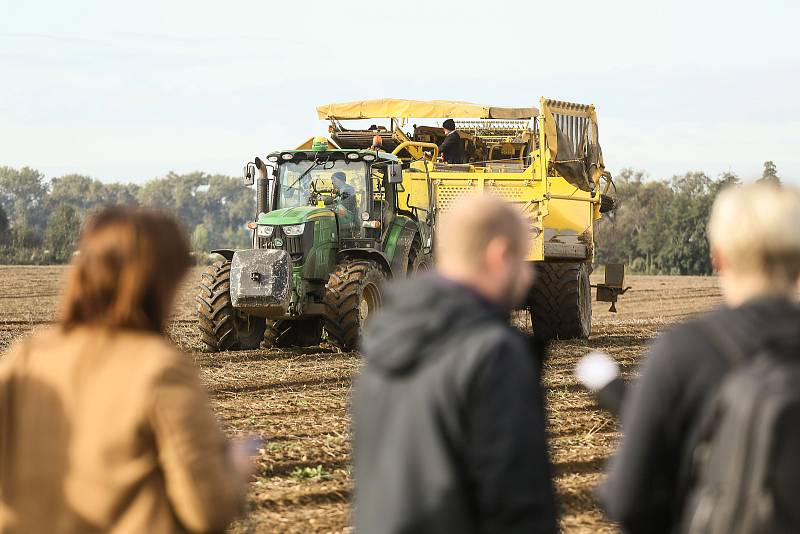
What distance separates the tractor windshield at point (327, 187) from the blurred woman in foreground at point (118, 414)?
37.0 ft

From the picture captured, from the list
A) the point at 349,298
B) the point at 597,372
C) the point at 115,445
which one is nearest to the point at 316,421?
the point at 349,298

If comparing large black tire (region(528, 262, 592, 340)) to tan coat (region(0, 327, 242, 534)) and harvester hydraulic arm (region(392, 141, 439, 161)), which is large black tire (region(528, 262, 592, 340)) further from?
tan coat (region(0, 327, 242, 534))

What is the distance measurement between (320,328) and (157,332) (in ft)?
40.5

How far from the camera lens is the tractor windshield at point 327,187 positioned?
46.2ft

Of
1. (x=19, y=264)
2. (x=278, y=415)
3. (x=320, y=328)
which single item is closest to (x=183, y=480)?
(x=278, y=415)

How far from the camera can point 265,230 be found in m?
13.7

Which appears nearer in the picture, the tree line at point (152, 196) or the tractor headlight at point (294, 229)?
the tractor headlight at point (294, 229)

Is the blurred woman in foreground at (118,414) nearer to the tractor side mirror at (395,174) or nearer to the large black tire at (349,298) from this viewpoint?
the large black tire at (349,298)

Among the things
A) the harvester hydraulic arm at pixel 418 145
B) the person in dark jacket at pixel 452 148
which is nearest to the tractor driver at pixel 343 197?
the harvester hydraulic arm at pixel 418 145


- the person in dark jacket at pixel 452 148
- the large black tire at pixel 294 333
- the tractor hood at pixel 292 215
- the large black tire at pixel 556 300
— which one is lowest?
the large black tire at pixel 294 333


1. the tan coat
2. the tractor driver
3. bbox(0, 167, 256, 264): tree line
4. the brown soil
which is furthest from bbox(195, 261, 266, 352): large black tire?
bbox(0, 167, 256, 264): tree line

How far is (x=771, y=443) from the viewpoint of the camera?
2.49 m

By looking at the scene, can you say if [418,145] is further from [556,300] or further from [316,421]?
[316,421]

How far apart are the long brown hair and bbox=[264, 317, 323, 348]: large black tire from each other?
12158mm
